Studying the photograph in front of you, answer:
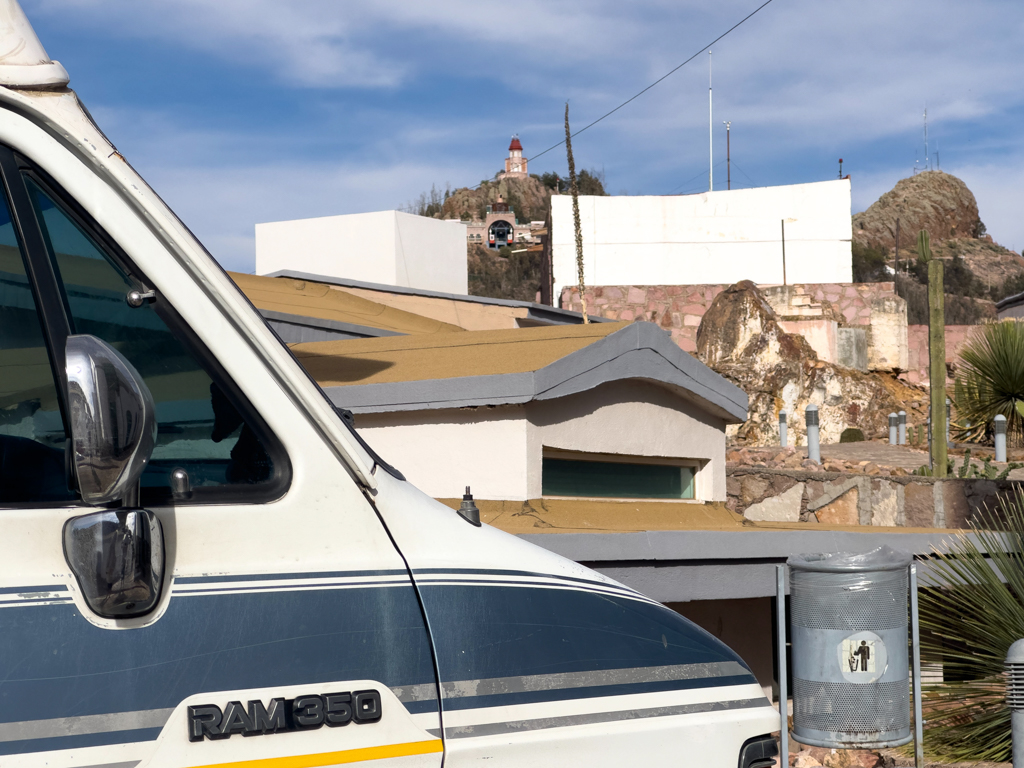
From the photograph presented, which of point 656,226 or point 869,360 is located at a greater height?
point 656,226

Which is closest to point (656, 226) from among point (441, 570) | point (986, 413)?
point (986, 413)

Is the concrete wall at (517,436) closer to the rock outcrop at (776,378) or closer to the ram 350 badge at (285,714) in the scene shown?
the ram 350 badge at (285,714)

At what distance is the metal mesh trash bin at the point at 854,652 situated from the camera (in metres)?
4.89

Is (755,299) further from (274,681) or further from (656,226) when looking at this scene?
(274,681)

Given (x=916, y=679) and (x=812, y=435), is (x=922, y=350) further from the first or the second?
(x=916, y=679)

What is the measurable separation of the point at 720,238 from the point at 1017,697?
27.9 meters

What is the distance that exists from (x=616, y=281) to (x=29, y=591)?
30297mm

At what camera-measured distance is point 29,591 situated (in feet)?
5.15

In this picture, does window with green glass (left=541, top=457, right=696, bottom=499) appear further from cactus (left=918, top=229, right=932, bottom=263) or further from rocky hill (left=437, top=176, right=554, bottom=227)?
rocky hill (left=437, top=176, right=554, bottom=227)

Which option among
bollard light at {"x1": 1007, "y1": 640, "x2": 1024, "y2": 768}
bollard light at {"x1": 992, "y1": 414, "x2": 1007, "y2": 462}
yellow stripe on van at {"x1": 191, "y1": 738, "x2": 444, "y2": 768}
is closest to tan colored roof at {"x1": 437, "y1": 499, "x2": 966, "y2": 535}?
bollard light at {"x1": 1007, "y1": 640, "x2": 1024, "y2": 768}

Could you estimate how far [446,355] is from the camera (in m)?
6.85

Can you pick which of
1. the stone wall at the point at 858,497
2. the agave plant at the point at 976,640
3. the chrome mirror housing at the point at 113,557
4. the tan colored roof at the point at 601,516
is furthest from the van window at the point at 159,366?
the stone wall at the point at 858,497

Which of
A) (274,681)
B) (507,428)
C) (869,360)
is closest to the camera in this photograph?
(274,681)

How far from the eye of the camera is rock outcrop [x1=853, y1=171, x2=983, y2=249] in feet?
245
